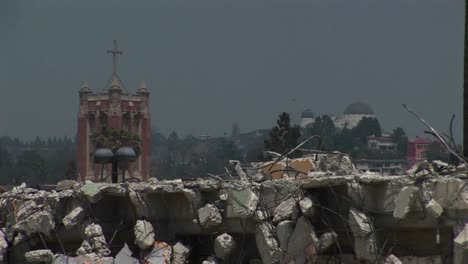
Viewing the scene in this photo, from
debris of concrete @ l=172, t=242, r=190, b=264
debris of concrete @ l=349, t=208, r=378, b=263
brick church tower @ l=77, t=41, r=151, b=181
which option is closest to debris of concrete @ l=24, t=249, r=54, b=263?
debris of concrete @ l=172, t=242, r=190, b=264

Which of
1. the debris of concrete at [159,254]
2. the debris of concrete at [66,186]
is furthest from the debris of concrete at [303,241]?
the debris of concrete at [66,186]

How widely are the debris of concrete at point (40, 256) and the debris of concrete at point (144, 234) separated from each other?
0.95 meters

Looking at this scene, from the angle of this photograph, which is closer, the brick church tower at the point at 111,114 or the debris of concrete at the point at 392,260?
the debris of concrete at the point at 392,260

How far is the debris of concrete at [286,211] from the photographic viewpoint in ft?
29.8

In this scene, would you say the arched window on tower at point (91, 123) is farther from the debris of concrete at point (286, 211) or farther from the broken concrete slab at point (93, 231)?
the debris of concrete at point (286, 211)

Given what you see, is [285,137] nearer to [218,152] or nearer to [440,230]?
[440,230]

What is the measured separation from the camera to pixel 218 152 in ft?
503

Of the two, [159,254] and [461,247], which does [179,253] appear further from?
[461,247]

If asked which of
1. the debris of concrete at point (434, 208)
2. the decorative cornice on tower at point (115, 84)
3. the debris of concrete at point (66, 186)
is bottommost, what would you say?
the debris of concrete at point (66, 186)

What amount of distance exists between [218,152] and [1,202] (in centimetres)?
14188

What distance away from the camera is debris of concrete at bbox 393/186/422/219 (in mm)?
8266

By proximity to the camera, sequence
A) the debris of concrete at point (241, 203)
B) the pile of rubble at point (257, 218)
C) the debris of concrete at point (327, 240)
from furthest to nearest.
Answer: the debris of concrete at point (241, 203), the debris of concrete at point (327, 240), the pile of rubble at point (257, 218)

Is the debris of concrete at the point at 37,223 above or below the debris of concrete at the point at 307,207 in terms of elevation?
below

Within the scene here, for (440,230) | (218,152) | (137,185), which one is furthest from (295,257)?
(218,152)
